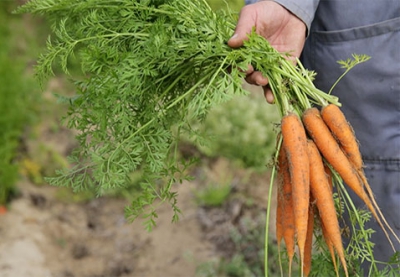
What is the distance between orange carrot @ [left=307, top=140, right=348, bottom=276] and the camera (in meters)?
1.94

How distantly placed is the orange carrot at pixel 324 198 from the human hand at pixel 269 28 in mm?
262

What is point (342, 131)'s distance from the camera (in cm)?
196

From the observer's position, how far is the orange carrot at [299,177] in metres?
1.92

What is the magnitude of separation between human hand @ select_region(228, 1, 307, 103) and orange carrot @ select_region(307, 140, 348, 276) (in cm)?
26

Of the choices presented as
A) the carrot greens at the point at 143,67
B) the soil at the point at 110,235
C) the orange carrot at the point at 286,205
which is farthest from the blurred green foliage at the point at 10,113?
the orange carrot at the point at 286,205

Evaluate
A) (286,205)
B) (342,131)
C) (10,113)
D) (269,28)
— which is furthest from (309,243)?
(10,113)

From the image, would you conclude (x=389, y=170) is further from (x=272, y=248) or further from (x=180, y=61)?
(x=272, y=248)

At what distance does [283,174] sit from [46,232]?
249 centimetres

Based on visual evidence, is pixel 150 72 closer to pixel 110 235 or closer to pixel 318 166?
pixel 318 166

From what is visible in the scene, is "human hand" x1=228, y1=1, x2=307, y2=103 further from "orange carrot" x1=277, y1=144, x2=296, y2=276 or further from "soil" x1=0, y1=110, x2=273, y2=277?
"soil" x1=0, y1=110, x2=273, y2=277

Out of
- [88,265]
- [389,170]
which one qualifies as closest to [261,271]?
[88,265]

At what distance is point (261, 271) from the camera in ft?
11.4

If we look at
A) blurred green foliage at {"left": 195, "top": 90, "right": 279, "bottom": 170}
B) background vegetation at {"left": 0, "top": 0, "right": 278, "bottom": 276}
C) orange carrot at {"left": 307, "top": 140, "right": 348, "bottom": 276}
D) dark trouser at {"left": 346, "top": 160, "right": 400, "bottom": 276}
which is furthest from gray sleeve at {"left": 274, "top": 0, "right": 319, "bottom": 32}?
blurred green foliage at {"left": 195, "top": 90, "right": 279, "bottom": 170}

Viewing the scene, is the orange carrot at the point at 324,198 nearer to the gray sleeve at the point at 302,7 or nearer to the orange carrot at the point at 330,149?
the orange carrot at the point at 330,149
